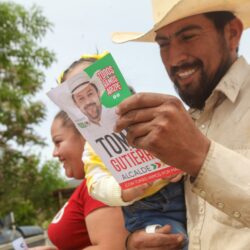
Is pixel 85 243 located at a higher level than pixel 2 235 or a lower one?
higher

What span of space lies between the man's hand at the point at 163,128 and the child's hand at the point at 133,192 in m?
0.56

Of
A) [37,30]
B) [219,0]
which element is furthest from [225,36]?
[37,30]

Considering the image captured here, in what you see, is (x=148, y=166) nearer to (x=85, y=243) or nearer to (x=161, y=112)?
(x=161, y=112)

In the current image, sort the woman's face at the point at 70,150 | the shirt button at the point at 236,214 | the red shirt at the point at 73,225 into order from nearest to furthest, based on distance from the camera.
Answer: the shirt button at the point at 236,214 → the red shirt at the point at 73,225 → the woman's face at the point at 70,150

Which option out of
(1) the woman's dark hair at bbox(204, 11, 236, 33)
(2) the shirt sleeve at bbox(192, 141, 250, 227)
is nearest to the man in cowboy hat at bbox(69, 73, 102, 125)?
(2) the shirt sleeve at bbox(192, 141, 250, 227)

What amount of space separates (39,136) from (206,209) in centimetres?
1336

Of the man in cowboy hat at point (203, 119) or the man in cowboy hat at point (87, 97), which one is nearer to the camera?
the man in cowboy hat at point (203, 119)

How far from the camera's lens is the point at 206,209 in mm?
1736

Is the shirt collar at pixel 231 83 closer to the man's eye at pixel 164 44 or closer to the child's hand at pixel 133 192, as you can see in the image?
the man's eye at pixel 164 44

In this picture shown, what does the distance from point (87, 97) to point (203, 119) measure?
1.85 ft

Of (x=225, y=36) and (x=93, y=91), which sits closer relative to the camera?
(x=93, y=91)

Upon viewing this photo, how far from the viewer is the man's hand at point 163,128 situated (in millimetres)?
1302

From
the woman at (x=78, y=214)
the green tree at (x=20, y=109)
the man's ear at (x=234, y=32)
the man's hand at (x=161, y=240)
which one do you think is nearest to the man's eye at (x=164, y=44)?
the man's ear at (x=234, y=32)

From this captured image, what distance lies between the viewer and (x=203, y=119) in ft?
6.27
